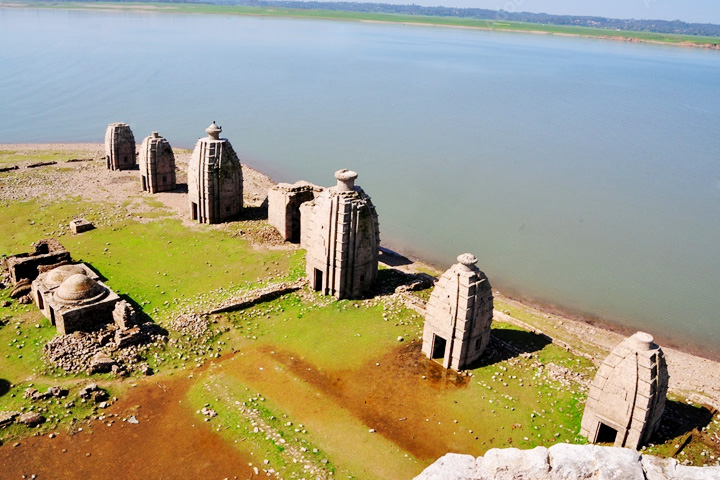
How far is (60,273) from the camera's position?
86.6 feet

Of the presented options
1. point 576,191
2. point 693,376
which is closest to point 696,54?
point 576,191

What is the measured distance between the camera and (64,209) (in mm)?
39219

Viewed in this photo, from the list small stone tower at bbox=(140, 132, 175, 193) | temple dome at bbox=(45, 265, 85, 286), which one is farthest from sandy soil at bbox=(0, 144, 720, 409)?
temple dome at bbox=(45, 265, 85, 286)

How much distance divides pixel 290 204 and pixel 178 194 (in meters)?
13.1

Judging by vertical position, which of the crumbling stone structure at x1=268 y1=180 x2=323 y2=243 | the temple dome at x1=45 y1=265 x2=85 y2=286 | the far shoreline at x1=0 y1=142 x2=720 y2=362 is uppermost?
the crumbling stone structure at x1=268 y1=180 x2=323 y2=243

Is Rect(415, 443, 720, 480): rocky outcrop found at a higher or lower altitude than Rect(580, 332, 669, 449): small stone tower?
higher

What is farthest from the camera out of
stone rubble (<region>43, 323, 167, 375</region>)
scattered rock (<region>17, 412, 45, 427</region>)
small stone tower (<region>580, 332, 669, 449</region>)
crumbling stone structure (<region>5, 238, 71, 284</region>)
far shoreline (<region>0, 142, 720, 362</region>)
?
far shoreline (<region>0, 142, 720, 362</region>)

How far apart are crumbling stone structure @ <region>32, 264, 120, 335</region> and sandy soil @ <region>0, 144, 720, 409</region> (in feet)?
41.6

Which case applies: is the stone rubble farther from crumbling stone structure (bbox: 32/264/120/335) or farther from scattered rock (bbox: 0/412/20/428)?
scattered rock (bbox: 0/412/20/428)

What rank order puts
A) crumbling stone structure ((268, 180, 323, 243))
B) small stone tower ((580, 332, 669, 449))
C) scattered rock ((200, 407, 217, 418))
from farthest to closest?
1. crumbling stone structure ((268, 180, 323, 243))
2. scattered rock ((200, 407, 217, 418))
3. small stone tower ((580, 332, 669, 449))

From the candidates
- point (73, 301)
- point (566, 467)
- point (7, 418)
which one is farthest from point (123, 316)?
point (566, 467)

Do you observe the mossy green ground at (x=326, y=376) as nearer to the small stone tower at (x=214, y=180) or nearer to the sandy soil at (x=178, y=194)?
the sandy soil at (x=178, y=194)

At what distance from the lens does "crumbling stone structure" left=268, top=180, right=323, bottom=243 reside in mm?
34844

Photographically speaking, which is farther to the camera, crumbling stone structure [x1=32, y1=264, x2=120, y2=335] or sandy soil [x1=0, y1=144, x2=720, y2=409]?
sandy soil [x1=0, y1=144, x2=720, y2=409]
